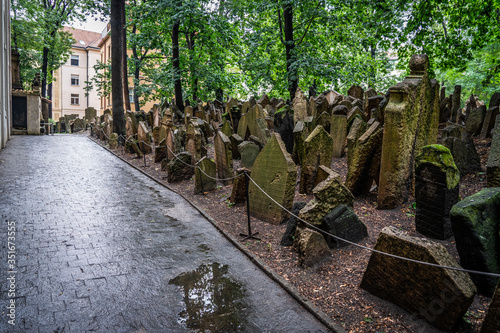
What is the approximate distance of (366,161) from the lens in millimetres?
6066

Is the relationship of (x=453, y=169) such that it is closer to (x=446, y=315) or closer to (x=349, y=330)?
(x=446, y=315)

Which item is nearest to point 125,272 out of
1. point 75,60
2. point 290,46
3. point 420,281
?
point 420,281

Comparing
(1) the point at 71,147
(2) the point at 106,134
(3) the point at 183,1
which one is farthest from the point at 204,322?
(2) the point at 106,134

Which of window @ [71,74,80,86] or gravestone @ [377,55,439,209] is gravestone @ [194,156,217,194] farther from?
window @ [71,74,80,86]

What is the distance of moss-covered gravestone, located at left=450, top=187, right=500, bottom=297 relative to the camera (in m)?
3.22

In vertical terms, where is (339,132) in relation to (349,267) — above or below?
above

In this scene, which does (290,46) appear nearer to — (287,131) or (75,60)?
(287,131)

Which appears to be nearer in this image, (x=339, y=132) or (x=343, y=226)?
(x=343, y=226)

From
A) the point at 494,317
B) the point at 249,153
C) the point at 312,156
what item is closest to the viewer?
the point at 494,317

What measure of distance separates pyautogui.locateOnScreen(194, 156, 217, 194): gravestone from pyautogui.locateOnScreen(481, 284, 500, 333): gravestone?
6.24 m

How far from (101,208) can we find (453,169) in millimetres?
6391

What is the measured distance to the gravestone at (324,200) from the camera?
4.67 m

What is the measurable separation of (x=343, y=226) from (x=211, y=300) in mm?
2109

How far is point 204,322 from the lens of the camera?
3.21 m
